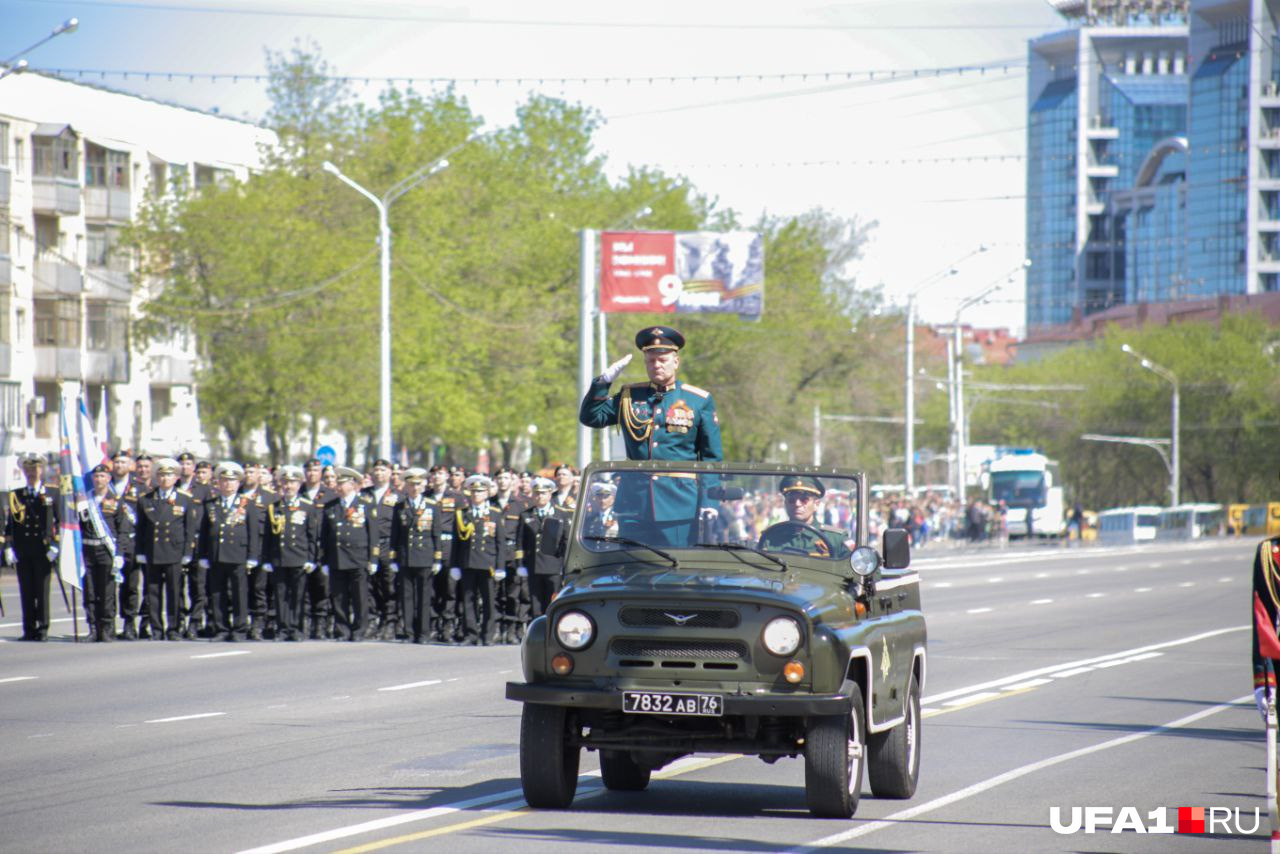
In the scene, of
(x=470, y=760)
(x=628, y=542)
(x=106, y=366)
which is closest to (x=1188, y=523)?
(x=106, y=366)

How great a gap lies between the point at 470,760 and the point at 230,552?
11425 millimetres

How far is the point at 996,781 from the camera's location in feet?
39.0

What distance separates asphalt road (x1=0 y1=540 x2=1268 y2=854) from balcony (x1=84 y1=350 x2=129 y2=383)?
48.9m

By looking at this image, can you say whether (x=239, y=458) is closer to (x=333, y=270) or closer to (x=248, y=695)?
(x=333, y=270)

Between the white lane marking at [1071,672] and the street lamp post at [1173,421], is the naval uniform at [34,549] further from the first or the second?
the street lamp post at [1173,421]

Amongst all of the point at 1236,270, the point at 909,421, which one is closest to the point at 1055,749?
the point at 909,421

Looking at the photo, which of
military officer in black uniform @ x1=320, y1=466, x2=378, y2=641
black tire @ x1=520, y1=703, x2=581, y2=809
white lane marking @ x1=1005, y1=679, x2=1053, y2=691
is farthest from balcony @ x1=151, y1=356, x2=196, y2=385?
black tire @ x1=520, y1=703, x2=581, y2=809

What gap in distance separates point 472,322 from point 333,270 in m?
6.70

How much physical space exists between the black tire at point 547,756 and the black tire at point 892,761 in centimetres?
165

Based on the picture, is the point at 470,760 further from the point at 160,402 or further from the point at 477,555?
the point at 160,402

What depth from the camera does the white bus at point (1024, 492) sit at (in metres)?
89.9

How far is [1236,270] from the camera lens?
480 feet

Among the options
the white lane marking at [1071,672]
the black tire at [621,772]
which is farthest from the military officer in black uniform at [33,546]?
the black tire at [621,772]

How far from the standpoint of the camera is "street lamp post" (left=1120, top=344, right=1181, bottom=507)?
325ft
